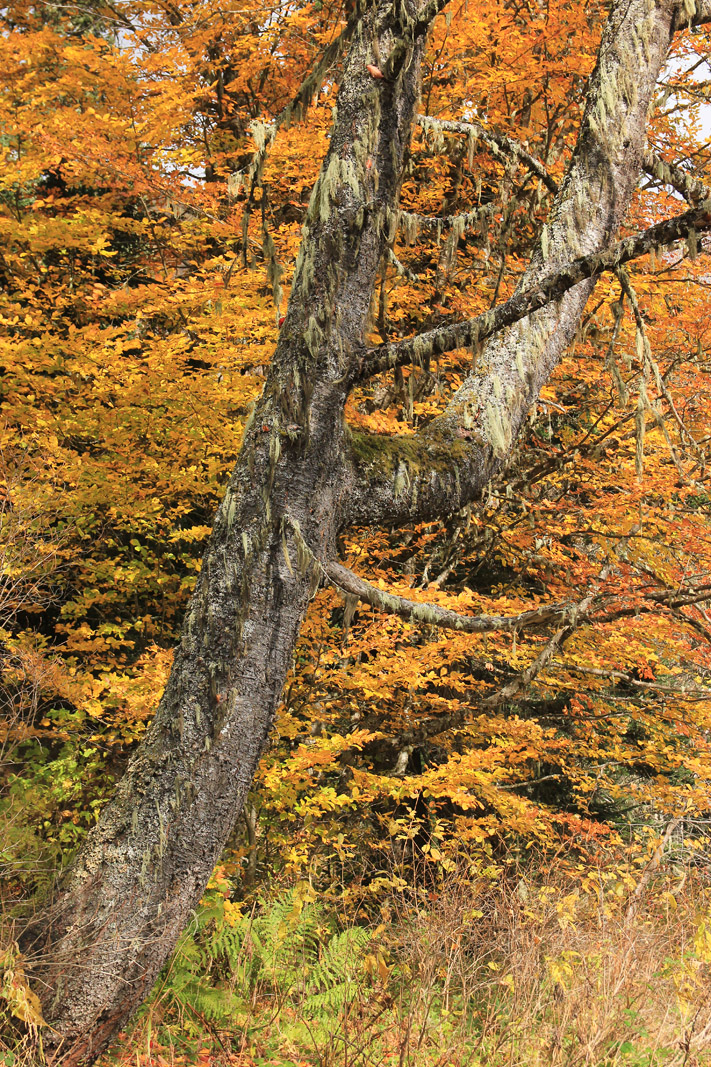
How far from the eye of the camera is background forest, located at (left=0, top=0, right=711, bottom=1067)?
4.04 meters

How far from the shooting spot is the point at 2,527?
570 centimetres

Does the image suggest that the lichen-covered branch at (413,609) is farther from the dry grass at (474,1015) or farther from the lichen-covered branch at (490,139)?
the lichen-covered branch at (490,139)

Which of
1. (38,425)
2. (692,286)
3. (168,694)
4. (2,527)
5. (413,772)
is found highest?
(692,286)

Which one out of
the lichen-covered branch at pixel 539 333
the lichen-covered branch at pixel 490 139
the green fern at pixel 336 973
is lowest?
the green fern at pixel 336 973

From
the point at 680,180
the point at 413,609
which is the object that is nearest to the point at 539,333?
the point at 680,180

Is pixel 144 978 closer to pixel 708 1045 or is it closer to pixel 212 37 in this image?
pixel 708 1045

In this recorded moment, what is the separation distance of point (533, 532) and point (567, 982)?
5.18m

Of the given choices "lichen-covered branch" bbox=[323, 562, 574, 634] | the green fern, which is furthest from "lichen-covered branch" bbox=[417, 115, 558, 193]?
the green fern

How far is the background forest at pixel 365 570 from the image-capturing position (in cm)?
404

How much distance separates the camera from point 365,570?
8562mm

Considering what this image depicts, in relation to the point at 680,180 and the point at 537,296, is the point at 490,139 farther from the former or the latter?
the point at 537,296

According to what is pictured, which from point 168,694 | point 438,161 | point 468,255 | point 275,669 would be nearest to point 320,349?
point 275,669

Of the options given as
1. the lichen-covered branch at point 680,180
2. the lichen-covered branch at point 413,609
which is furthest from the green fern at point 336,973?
the lichen-covered branch at point 680,180

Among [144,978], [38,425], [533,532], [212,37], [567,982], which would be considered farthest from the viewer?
[212,37]
